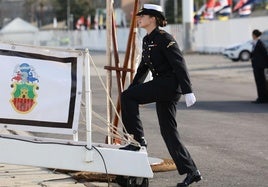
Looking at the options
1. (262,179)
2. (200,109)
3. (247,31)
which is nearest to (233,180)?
(262,179)

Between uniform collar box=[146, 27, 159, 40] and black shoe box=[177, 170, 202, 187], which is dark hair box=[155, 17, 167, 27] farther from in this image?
black shoe box=[177, 170, 202, 187]

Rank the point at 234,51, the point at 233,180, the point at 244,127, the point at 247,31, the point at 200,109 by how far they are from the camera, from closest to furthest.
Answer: the point at 233,180, the point at 244,127, the point at 200,109, the point at 234,51, the point at 247,31

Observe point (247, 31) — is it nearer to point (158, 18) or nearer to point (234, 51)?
point (234, 51)

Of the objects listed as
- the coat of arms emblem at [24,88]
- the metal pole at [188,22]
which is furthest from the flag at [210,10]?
the coat of arms emblem at [24,88]

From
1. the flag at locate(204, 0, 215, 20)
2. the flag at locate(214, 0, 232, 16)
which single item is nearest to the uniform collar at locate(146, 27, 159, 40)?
the flag at locate(214, 0, 232, 16)

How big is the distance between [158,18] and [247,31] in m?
41.3

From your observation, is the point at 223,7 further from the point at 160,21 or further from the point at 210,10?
the point at 160,21

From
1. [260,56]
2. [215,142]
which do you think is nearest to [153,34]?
[215,142]

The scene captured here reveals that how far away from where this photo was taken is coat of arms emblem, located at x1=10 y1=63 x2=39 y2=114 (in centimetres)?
695

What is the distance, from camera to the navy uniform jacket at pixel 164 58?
7.46 m

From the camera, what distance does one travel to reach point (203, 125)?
1334 centimetres

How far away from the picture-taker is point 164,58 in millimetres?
7652

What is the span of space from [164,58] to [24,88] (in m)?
1.60

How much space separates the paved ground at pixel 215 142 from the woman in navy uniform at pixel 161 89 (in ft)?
1.77
